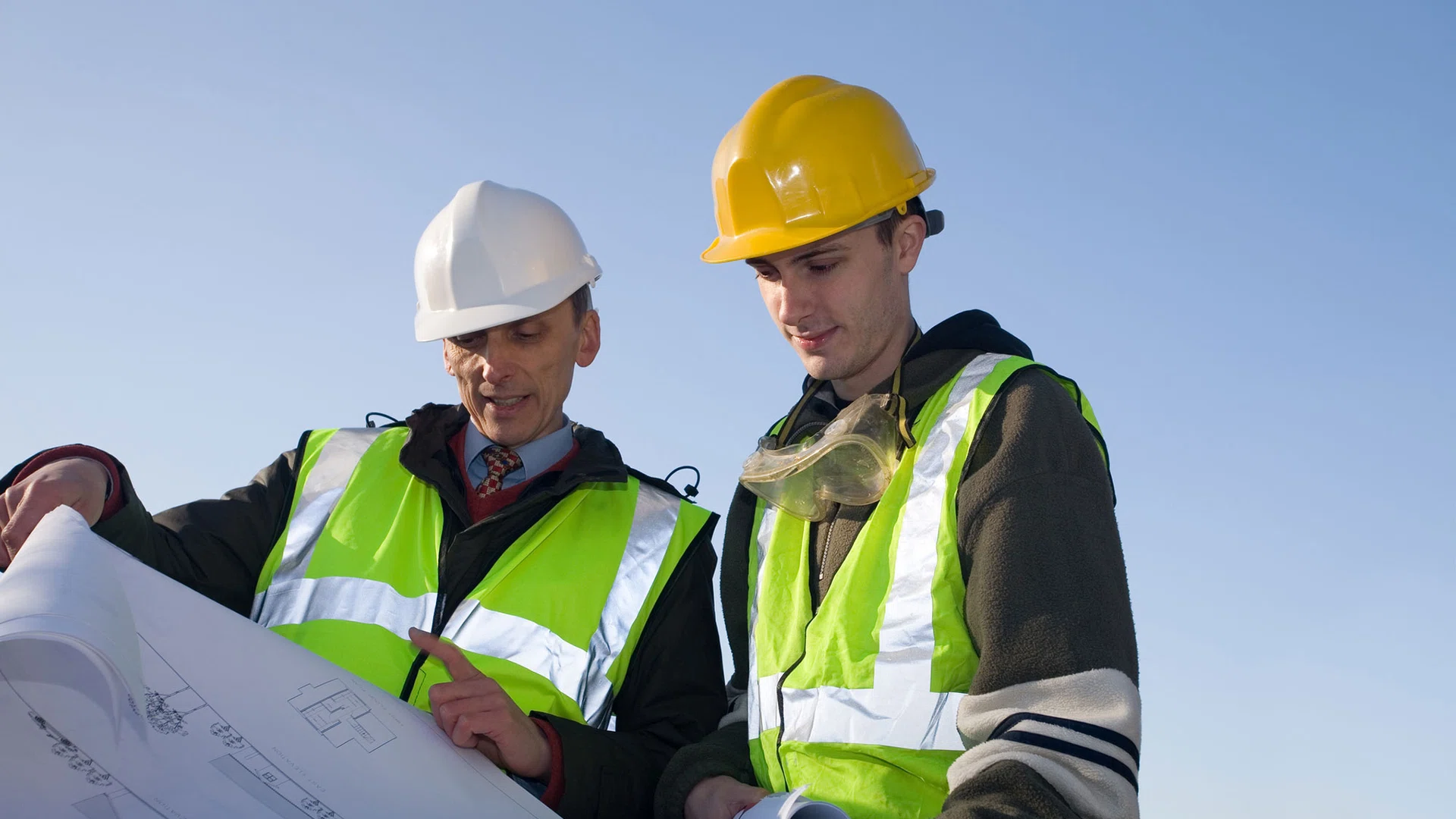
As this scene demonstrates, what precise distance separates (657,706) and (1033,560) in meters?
1.86

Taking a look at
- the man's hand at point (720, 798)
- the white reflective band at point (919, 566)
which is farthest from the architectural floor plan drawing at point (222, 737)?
the white reflective band at point (919, 566)

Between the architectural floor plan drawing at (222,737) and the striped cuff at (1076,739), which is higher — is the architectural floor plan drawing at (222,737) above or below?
below

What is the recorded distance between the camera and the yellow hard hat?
380 centimetres

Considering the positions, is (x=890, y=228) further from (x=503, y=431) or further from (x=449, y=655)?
(x=449, y=655)

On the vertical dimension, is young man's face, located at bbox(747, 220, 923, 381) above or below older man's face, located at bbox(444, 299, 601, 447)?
above

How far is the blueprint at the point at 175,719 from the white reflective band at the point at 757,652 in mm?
734

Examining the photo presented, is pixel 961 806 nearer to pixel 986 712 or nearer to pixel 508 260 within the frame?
pixel 986 712

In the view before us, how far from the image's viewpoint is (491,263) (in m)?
4.77

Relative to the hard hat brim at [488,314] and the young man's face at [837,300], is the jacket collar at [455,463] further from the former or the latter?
the young man's face at [837,300]

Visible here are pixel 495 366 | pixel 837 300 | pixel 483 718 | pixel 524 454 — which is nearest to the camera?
pixel 483 718

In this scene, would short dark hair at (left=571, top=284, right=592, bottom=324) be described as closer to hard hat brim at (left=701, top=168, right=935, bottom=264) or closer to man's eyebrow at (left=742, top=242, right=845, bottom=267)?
hard hat brim at (left=701, top=168, right=935, bottom=264)

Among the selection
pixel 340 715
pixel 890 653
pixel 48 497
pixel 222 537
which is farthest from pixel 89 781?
pixel 222 537

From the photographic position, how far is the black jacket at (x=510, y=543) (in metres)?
3.98

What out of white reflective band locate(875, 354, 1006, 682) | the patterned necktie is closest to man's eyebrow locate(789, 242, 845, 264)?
white reflective band locate(875, 354, 1006, 682)
